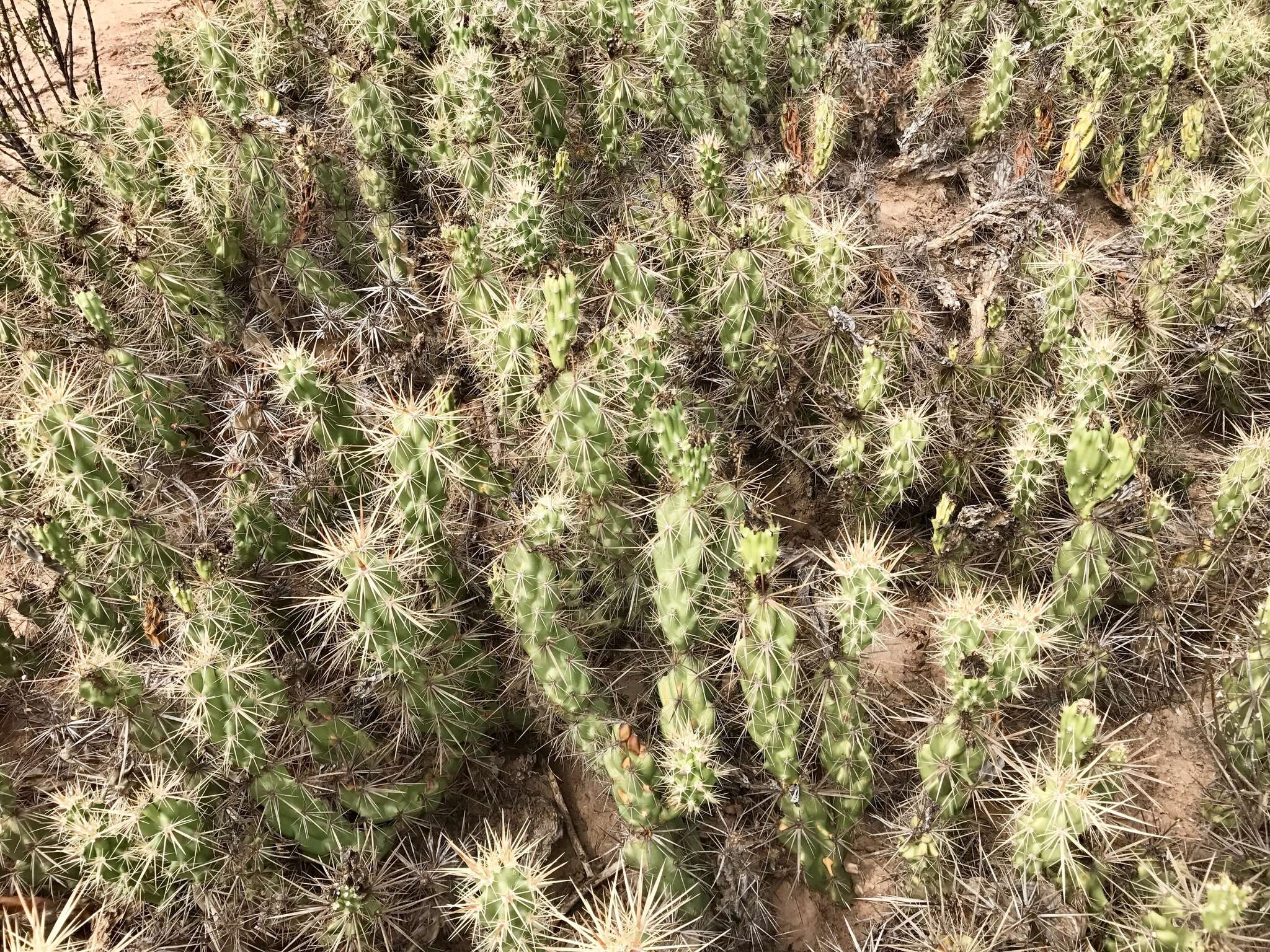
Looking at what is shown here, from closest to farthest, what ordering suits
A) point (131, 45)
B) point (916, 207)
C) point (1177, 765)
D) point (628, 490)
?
1. point (1177, 765)
2. point (628, 490)
3. point (916, 207)
4. point (131, 45)

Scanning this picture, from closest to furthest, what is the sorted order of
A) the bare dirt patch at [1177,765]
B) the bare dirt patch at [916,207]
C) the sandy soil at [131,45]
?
1. the bare dirt patch at [1177,765]
2. the bare dirt patch at [916,207]
3. the sandy soil at [131,45]

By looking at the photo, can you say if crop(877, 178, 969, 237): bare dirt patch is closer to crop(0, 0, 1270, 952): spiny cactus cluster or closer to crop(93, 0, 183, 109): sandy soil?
crop(0, 0, 1270, 952): spiny cactus cluster

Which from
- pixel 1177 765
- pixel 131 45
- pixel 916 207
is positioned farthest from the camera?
pixel 131 45

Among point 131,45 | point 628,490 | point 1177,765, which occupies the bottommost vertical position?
point 1177,765

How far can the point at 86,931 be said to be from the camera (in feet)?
8.77

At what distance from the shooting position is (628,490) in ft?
9.91

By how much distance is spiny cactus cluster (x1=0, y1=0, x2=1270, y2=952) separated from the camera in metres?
2.51

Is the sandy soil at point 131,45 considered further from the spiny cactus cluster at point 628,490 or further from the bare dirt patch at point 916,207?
the bare dirt patch at point 916,207

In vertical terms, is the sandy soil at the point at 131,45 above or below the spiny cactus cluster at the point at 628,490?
above

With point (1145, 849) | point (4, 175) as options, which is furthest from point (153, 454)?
point (1145, 849)

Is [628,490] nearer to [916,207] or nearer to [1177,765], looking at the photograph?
[1177,765]

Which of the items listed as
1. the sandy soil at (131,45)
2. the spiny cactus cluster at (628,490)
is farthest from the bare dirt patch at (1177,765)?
the sandy soil at (131,45)

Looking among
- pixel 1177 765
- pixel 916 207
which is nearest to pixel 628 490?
pixel 1177 765

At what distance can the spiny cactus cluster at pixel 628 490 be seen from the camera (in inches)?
98.7
